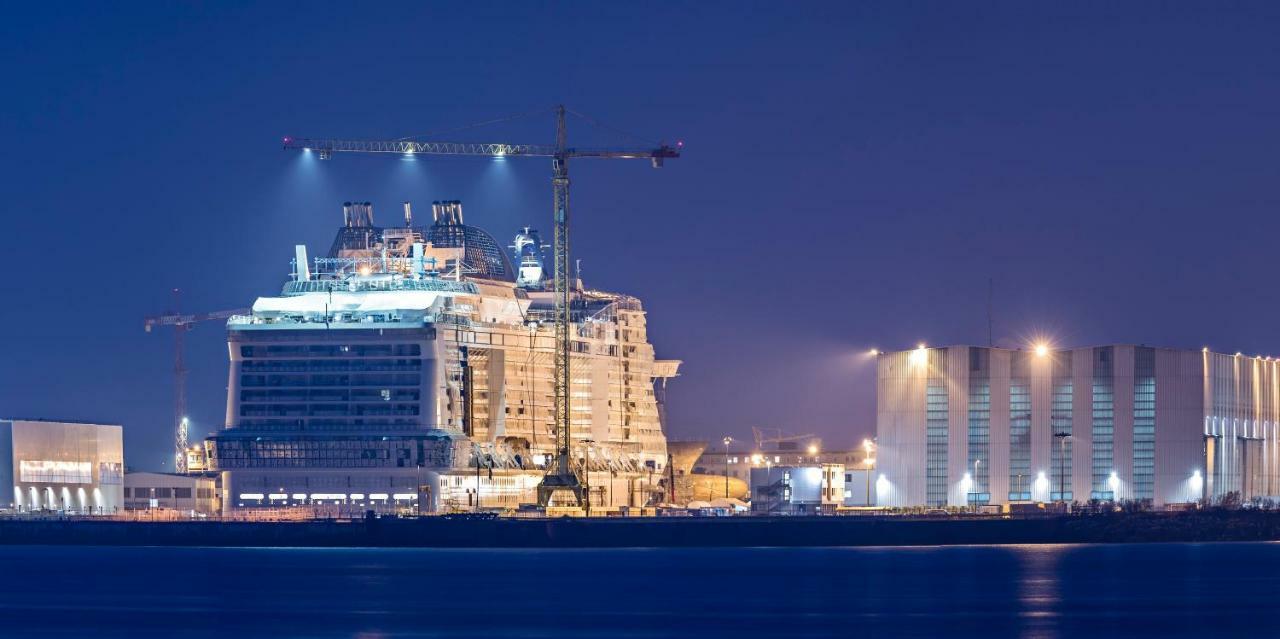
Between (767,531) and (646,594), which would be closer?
(646,594)

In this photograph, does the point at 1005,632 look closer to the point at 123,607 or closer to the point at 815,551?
the point at 123,607

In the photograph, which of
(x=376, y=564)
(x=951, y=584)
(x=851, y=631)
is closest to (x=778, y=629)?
(x=851, y=631)

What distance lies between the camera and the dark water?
116688 millimetres

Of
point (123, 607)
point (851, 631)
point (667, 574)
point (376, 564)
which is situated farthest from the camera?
point (376, 564)

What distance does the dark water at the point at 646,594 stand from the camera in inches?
4594

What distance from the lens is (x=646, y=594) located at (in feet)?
448

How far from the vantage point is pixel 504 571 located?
15875cm

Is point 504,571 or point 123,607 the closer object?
point 123,607

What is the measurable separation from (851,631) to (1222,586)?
38769mm

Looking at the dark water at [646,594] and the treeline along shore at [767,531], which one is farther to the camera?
the treeline along shore at [767,531]

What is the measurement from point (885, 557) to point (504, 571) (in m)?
30.9

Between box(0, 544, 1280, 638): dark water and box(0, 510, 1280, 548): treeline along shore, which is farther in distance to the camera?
box(0, 510, 1280, 548): treeline along shore

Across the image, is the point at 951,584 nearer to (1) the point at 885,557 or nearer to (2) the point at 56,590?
(1) the point at 885,557

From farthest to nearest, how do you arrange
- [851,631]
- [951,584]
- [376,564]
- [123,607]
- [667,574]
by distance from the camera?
[376,564] → [667,574] → [951,584] → [123,607] → [851,631]
